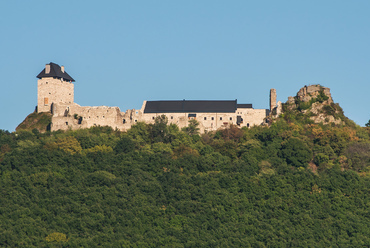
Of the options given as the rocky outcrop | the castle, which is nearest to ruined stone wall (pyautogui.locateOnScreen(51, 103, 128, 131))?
the castle

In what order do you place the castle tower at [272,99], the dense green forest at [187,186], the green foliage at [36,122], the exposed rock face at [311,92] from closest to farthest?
the dense green forest at [187,186]
the exposed rock face at [311,92]
the green foliage at [36,122]
the castle tower at [272,99]

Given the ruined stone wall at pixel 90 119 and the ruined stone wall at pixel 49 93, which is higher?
the ruined stone wall at pixel 49 93

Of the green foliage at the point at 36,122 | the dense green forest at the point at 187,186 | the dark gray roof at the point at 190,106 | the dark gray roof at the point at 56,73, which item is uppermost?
the dark gray roof at the point at 56,73

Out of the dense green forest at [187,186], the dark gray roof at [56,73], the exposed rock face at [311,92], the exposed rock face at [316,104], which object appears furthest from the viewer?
the dark gray roof at [56,73]

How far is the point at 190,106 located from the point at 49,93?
568 inches

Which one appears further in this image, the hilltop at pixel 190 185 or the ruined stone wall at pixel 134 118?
the ruined stone wall at pixel 134 118

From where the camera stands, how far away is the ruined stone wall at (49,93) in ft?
291

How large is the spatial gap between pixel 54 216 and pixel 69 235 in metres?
3.22

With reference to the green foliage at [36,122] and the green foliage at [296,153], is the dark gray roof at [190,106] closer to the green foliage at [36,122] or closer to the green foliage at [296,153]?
the green foliage at [296,153]

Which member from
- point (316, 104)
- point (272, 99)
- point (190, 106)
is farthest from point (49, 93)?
point (316, 104)

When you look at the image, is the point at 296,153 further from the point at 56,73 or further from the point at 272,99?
the point at 56,73

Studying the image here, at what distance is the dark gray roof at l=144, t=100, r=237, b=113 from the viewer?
8531 centimetres

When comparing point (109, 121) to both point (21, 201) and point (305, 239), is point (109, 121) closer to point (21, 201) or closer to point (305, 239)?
point (21, 201)

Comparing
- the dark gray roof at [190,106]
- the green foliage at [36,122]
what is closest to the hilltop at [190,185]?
the green foliage at [36,122]
